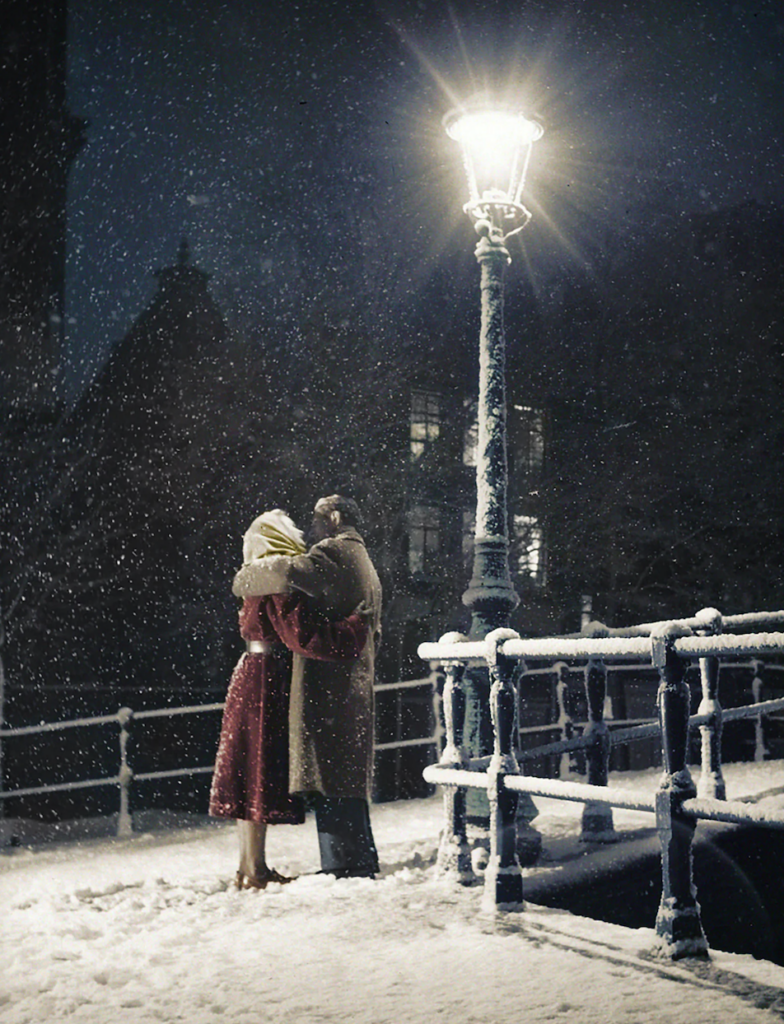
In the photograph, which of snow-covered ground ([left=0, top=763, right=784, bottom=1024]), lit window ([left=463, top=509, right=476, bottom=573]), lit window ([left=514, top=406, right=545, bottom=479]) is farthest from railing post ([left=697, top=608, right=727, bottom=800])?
lit window ([left=514, top=406, right=545, bottom=479])

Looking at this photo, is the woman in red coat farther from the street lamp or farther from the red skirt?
the street lamp

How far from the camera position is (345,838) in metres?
5.44

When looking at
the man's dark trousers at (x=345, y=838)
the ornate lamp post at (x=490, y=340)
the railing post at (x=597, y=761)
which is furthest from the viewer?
the ornate lamp post at (x=490, y=340)

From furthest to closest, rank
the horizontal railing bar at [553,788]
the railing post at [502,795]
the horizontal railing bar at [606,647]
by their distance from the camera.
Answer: the railing post at [502,795] → the horizontal railing bar at [553,788] → the horizontal railing bar at [606,647]

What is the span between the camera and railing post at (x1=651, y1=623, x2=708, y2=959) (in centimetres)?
377

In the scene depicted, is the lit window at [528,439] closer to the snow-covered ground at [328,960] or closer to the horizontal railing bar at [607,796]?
the horizontal railing bar at [607,796]

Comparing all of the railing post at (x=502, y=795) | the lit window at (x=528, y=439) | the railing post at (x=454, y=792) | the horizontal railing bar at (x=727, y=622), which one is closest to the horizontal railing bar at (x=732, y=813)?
the railing post at (x=502, y=795)

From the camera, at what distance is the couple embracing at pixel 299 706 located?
534 centimetres

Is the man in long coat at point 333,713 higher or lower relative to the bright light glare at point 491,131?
lower

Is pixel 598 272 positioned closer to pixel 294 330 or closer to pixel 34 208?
pixel 294 330

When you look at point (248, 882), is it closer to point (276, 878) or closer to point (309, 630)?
point (276, 878)

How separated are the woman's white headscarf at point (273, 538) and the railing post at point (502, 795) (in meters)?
1.21

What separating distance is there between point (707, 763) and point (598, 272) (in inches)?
643

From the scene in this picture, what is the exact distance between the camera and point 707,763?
6.62 m
